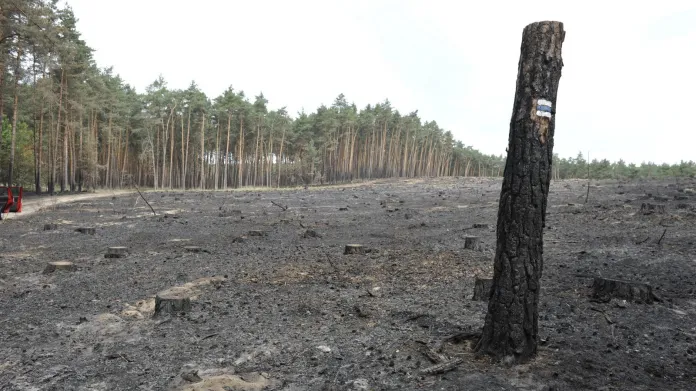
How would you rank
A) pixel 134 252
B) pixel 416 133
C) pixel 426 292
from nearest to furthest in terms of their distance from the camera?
pixel 426 292, pixel 134 252, pixel 416 133

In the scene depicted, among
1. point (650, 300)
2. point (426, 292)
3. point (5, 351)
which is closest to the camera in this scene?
point (5, 351)

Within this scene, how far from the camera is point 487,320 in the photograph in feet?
15.3

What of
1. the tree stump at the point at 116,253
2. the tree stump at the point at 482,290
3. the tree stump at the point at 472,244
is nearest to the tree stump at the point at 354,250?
the tree stump at the point at 472,244

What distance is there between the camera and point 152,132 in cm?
5881

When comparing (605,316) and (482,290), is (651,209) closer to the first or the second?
(605,316)

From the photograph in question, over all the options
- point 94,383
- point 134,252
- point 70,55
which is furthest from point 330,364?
point 70,55

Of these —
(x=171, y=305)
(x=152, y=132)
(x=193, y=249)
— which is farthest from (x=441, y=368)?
(x=152, y=132)

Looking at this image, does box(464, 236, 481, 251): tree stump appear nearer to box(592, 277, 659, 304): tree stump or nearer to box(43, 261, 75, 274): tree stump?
box(592, 277, 659, 304): tree stump

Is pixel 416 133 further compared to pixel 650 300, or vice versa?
pixel 416 133

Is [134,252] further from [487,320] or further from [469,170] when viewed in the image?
[469,170]

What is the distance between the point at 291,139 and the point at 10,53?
4924 centimetres

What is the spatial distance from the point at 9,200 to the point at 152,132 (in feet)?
133

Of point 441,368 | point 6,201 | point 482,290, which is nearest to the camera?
point 441,368

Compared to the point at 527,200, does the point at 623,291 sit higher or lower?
lower
